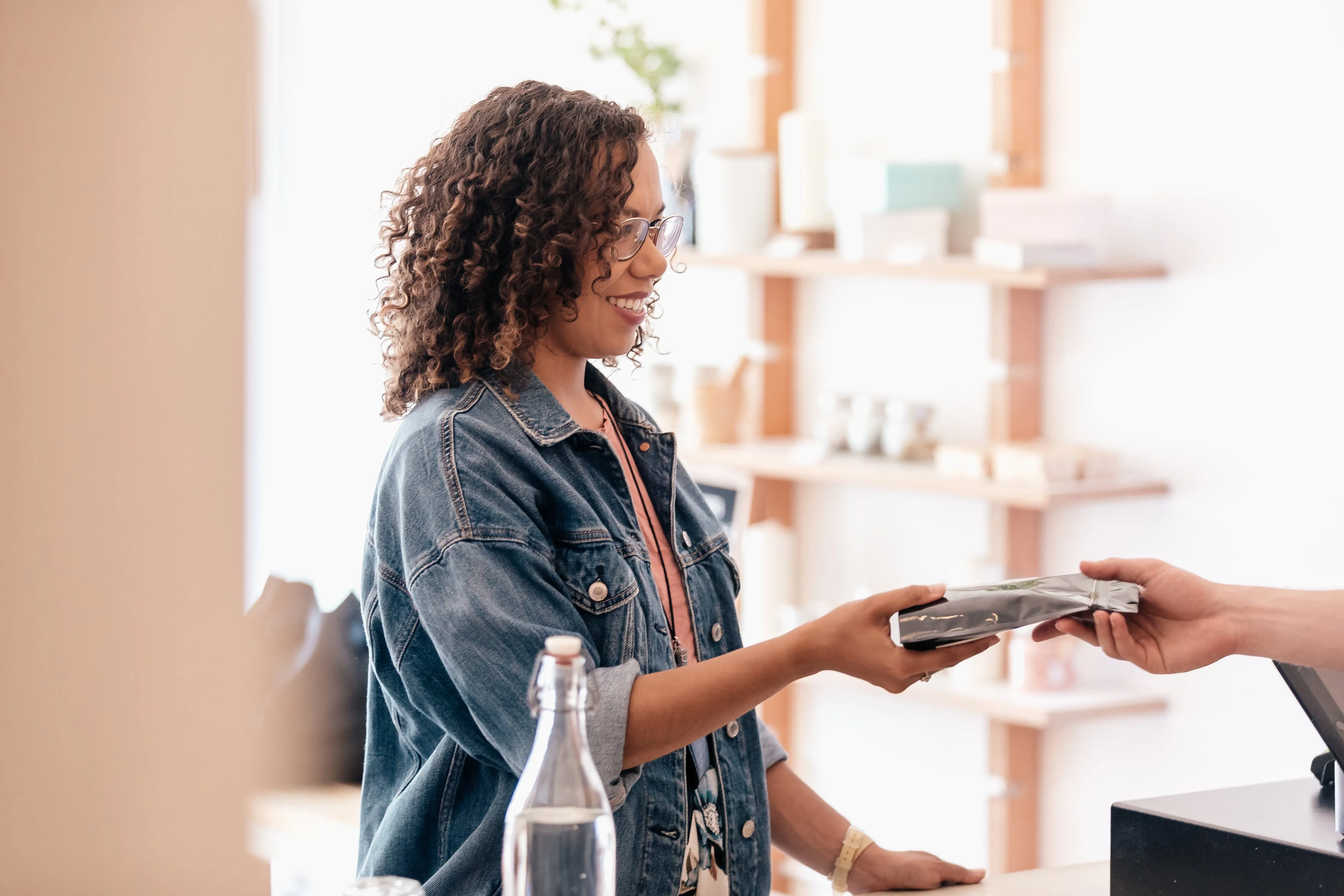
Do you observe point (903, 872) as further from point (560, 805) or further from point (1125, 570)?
point (560, 805)

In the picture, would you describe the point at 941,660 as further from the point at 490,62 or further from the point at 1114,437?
the point at 490,62

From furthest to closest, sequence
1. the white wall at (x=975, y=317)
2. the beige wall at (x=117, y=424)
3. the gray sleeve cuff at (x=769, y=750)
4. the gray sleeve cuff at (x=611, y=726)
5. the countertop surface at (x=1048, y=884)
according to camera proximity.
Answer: the white wall at (x=975, y=317) < the gray sleeve cuff at (x=769, y=750) < the countertop surface at (x=1048, y=884) < the gray sleeve cuff at (x=611, y=726) < the beige wall at (x=117, y=424)

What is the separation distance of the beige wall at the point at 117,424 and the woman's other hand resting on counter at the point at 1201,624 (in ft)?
2.76

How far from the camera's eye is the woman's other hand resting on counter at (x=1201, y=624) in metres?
1.41

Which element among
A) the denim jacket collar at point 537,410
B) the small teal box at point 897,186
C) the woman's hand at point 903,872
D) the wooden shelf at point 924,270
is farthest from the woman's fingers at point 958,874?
the small teal box at point 897,186

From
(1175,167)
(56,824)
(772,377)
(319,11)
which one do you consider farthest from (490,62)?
(56,824)

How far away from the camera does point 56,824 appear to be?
778 millimetres

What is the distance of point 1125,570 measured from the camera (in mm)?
1485

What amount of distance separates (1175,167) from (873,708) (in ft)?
4.50

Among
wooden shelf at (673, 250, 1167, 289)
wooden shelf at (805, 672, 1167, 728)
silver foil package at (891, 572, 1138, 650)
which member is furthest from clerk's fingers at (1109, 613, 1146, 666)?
wooden shelf at (805, 672, 1167, 728)

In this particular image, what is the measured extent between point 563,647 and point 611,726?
1.15 feet

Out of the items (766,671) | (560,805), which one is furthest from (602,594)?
(560,805)

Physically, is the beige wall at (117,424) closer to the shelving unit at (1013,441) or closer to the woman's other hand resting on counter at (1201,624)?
the woman's other hand resting on counter at (1201,624)

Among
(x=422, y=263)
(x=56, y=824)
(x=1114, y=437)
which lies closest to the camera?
(x=56, y=824)
